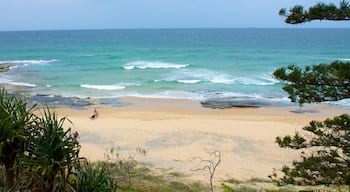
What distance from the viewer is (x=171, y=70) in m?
43.3

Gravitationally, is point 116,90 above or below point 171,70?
below

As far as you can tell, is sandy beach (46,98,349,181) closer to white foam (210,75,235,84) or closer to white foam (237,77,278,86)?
white foam (237,77,278,86)

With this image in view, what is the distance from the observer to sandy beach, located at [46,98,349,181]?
529 inches

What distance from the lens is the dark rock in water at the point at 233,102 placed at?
24.8 m

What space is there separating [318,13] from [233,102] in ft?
63.1

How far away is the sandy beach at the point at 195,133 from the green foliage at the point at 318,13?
20.2ft

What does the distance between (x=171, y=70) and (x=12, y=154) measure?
127 ft

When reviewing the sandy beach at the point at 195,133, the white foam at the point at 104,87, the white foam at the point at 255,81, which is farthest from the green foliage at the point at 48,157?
the white foam at the point at 255,81

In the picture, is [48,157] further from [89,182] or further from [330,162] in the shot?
[330,162]

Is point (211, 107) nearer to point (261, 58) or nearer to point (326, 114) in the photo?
point (326, 114)

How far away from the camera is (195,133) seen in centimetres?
1712

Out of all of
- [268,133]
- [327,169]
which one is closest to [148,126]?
[268,133]

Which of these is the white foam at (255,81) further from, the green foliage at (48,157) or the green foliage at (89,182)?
the green foliage at (48,157)

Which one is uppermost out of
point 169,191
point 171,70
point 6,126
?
point 171,70
